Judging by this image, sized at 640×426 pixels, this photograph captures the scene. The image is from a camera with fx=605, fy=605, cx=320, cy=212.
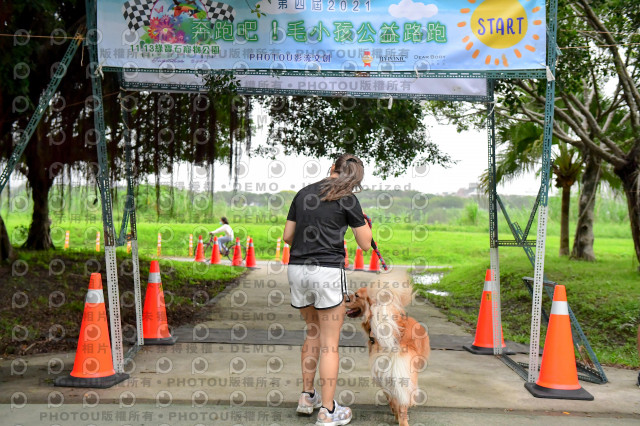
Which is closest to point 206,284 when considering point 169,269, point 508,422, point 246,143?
point 169,269

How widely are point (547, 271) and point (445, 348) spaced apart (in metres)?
8.04

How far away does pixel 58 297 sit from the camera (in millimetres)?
8727

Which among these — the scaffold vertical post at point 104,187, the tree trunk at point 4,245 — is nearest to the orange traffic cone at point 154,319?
the scaffold vertical post at point 104,187

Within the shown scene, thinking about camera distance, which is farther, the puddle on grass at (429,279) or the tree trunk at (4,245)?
the puddle on grass at (429,279)

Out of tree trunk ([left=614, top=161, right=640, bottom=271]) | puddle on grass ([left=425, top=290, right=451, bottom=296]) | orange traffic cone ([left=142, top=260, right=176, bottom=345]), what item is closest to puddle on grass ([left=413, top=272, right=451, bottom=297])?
puddle on grass ([left=425, top=290, right=451, bottom=296])

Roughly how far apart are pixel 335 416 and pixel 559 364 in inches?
83.7

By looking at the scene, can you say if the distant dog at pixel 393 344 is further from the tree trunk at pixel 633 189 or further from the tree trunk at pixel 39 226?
the tree trunk at pixel 39 226

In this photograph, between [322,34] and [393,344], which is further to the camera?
[322,34]

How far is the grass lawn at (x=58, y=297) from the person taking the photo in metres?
6.88

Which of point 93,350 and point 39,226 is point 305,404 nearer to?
point 93,350

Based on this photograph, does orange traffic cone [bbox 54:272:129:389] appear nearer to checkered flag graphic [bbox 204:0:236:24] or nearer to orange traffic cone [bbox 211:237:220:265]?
checkered flag graphic [bbox 204:0:236:24]

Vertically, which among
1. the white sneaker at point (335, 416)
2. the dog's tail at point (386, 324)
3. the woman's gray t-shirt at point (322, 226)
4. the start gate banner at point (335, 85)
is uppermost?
the start gate banner at point (335, 85)

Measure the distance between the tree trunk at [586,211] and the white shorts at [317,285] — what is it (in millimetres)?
12849

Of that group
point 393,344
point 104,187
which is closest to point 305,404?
point 393,344
